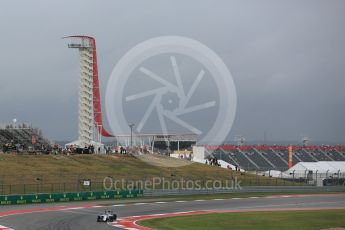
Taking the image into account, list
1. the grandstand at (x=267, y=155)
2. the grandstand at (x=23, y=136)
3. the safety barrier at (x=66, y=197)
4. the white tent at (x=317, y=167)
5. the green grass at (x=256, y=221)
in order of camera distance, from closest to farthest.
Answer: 1. the green grass at (x=256, y=221)
2. the safety barrier at (x=66, y=197)
3. the grandstand at (x=23, y=136)
4. the white tent at (x=317, y=167)
5. the grandstand at (x=267, y=155)

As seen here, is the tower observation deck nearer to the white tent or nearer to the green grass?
the white tent

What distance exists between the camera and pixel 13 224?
33.2 m

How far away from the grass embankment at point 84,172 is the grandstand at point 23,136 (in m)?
11.2

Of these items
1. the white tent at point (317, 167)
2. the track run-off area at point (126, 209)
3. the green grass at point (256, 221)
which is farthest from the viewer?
the white tent at point (317, 167)

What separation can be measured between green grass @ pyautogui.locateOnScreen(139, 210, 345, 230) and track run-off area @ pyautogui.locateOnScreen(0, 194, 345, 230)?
1.98 metres

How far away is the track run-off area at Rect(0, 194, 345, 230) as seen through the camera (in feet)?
109

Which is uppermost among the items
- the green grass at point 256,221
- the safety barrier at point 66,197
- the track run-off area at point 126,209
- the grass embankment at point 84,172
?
the grass embankment at point 84,172

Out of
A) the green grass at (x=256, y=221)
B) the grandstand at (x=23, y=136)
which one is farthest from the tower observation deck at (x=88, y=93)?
the green grass at (x=256, y=221)

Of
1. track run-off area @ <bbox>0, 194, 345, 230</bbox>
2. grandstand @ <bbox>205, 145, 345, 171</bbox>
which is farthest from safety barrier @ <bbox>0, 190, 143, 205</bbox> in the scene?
grandstand @ <bbox>205, 145, 345, 171</bbox>

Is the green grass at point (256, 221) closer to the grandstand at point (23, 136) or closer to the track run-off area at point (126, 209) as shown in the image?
the track run-off area at point (126, 209)

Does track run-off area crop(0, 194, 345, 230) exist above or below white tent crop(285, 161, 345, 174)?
below

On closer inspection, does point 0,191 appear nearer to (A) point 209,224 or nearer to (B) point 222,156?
(A) point 209,224

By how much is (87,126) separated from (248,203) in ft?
150

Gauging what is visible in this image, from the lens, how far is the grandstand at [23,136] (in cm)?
8250
